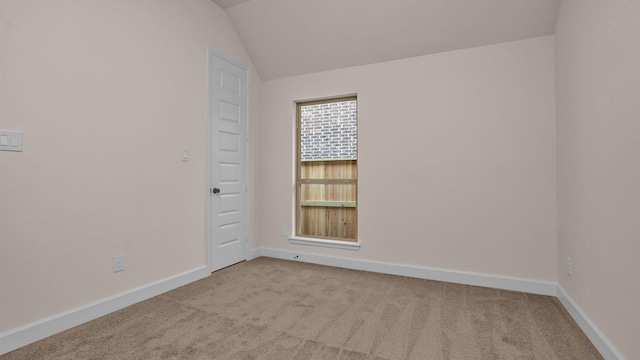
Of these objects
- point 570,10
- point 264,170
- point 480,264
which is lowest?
point 480,264

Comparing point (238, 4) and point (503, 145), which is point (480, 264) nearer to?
point (503, 145)

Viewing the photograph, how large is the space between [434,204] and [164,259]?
2.71 metres

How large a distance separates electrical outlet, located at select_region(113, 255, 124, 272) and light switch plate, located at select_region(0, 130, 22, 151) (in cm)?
101

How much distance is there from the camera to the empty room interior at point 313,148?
6.06 feet

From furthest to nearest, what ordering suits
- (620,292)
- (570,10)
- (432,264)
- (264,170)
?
(264,170)
(432,264)
(570,10)
(620,292)

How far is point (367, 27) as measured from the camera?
10.2 ft

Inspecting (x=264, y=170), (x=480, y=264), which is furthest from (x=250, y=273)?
(x=480, y=264)

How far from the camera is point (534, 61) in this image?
9.02 ft

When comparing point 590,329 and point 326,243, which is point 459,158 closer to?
point 590,329

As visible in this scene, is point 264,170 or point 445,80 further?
point 264,170

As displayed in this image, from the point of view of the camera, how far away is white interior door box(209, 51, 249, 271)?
330 cm

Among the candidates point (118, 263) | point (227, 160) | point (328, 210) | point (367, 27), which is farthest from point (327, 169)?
point (118, 263)

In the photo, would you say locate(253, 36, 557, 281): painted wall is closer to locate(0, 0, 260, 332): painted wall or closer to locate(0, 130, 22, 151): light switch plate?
locate(0, 0, 260, 332): painted wall

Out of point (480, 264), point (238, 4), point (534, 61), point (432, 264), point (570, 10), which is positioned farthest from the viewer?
point (238, 4)
